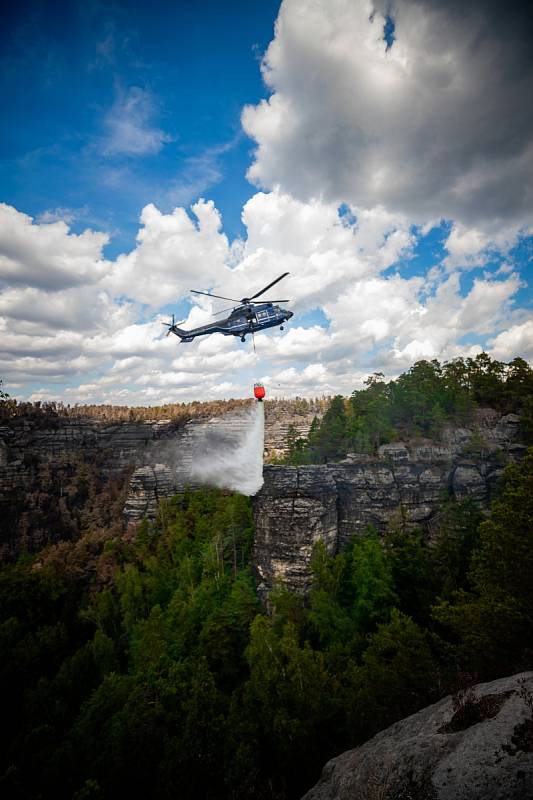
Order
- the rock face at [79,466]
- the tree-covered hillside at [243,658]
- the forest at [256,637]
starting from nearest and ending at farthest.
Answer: the tree-covered hillside at [243,658] → the forest at [256,637] → the rock face at [79,466]

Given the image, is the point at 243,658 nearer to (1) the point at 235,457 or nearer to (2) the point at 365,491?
(2) the point at 365,491

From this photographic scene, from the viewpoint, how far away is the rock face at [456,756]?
6688mm

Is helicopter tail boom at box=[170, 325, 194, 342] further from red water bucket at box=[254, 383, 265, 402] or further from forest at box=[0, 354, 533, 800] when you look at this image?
forest at box=[0, 354, 533, 800]

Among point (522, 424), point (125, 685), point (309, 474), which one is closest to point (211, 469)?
point (309, 474)

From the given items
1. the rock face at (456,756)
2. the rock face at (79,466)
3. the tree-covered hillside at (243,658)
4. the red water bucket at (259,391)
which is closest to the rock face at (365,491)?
the tree-covered hillside at (243,658)

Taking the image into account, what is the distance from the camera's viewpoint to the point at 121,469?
272 ft

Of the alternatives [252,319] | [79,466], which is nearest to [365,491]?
[252,319]

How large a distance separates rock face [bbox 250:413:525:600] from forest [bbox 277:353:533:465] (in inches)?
75.3

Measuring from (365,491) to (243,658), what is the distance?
1928cm

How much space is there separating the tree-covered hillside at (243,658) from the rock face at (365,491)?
7.73 ft

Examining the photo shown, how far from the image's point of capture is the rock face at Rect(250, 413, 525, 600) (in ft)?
116

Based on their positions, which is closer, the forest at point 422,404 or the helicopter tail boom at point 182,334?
the helicopter tail boom at point 182,334

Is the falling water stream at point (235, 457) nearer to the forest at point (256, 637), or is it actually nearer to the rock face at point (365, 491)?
the forest at point (256, 637)

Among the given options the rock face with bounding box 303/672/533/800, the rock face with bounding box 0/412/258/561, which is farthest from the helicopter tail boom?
the rock face with bounding box 0/412/258/561
